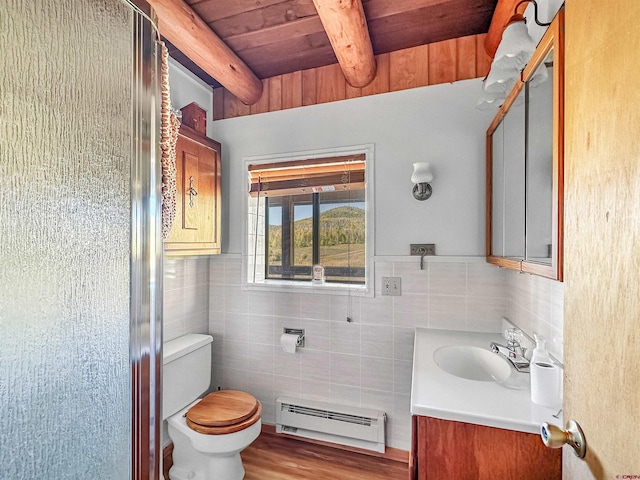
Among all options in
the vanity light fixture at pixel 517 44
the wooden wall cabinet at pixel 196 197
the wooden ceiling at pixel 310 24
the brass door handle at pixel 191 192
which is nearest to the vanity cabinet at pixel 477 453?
the vanity light fixture at pixel 517 44

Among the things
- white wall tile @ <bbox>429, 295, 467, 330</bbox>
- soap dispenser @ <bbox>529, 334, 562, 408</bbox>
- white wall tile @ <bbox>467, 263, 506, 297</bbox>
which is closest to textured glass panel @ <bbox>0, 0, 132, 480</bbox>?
soap dispenser @ <bbox>529, 334, 562, 408</bbox>

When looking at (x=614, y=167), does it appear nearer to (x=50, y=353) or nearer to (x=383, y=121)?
(x=50, y=353)

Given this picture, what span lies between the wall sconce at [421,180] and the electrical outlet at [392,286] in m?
0.51

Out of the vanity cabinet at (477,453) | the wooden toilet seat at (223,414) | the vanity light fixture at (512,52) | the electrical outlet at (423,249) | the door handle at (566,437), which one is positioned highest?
the vanity light fixture at (512,52)

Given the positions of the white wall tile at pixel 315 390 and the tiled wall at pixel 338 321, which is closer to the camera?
the tiled wall at pixel 338 321

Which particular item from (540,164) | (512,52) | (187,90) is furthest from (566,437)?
(187,90)

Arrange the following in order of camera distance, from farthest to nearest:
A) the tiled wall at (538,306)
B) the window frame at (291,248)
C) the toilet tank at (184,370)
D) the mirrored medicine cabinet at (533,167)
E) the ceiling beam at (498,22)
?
the window frame at (291,248), the toilet tank at (184,370), the ceiling beam at (498,22), the tiled wall at (538,306), the mirrored medicine cabinet at (533,167)

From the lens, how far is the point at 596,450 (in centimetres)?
51

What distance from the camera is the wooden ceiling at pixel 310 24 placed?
1.57m

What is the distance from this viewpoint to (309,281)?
210 cm

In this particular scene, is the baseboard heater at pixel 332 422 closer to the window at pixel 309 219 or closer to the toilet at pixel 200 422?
the toilet at pixel 200 422

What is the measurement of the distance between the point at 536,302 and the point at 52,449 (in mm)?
1603

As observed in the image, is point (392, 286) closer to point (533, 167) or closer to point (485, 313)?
point (485, 313)

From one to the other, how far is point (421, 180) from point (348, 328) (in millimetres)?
1004
